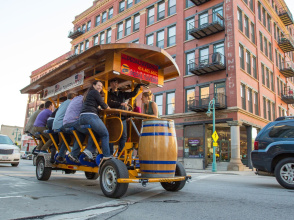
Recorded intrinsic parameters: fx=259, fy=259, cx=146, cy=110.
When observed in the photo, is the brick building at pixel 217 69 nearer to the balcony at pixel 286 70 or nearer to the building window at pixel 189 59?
the building window at pixel 189 59

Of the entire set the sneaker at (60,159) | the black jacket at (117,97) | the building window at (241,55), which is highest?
the building window at (241,55)

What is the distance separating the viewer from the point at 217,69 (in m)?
23.0

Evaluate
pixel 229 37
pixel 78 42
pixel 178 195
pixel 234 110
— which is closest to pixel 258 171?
pixel 178 195

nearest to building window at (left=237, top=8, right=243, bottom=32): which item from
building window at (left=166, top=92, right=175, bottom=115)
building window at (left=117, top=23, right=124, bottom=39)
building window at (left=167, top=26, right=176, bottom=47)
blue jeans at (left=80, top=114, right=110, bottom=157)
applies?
building window at (left=167, top=26, right=176, bottom=47)

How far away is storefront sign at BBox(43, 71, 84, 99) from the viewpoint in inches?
288

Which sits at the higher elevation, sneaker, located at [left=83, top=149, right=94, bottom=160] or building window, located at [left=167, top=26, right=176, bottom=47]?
building window, located at [left=167, top=26, right=176, bottom=47]

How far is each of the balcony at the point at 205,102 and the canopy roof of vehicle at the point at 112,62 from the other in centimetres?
1529

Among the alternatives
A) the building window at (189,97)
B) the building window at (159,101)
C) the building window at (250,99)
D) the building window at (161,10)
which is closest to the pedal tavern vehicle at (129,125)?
the building window at (189,97)

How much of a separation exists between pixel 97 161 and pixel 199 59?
68.6 ft

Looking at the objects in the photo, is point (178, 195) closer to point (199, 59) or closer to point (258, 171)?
point (258, 171)

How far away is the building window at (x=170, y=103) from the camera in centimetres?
2633

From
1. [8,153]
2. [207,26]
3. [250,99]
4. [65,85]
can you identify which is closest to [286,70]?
[250,99]

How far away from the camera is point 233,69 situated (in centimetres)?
2239

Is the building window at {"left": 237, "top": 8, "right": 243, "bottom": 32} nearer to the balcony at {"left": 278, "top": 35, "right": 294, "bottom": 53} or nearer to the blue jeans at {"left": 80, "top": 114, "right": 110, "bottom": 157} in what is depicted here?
the balcony at {"left": 278, "top": 35, "right": 294, "bottom": 53}
